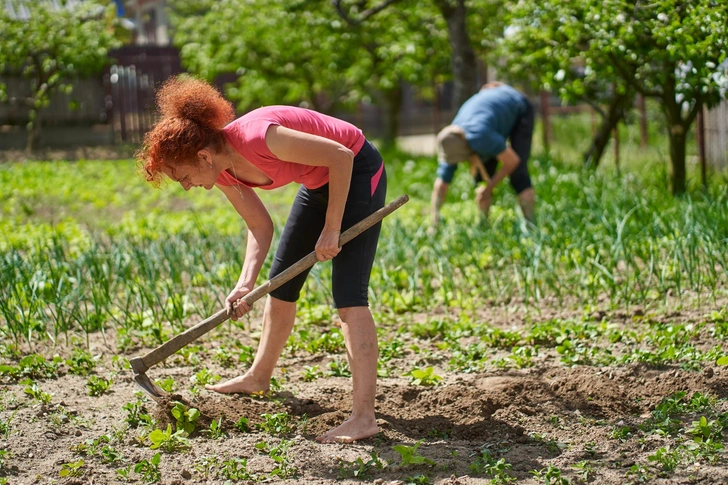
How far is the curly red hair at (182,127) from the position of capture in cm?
257

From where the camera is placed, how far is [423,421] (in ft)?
9.90

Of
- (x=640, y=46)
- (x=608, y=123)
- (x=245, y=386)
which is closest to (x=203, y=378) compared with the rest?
(x=245, y=386)

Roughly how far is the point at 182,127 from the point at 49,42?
38.5ft

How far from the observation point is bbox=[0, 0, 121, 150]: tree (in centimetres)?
1278

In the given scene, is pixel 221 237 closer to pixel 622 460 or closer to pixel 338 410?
pixel 338 410

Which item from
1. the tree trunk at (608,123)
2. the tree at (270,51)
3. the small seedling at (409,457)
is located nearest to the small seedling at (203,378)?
the small seedling at (409,457)

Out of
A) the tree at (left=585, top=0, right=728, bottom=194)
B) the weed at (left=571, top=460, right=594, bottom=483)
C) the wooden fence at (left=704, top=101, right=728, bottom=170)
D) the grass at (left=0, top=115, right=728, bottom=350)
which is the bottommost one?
→ the weed at (left=571, top=460, right=594, bottom=483)

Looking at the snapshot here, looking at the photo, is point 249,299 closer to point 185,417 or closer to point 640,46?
point 185,417

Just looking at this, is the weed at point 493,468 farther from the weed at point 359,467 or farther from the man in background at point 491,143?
the man in background at point 491,143

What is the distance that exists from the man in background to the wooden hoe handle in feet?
9.11

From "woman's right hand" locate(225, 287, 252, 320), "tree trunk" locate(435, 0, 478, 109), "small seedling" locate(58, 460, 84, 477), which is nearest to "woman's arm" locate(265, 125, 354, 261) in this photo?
"woman's right hand" locate(225, 287, 252, 320)

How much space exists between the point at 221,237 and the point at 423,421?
271 centimetres

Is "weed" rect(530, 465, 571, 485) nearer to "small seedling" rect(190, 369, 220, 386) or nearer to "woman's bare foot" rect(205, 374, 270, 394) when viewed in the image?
"woman's bare foot" rect(205, 374, 270, 394)

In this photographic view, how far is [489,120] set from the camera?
18.4 feet
